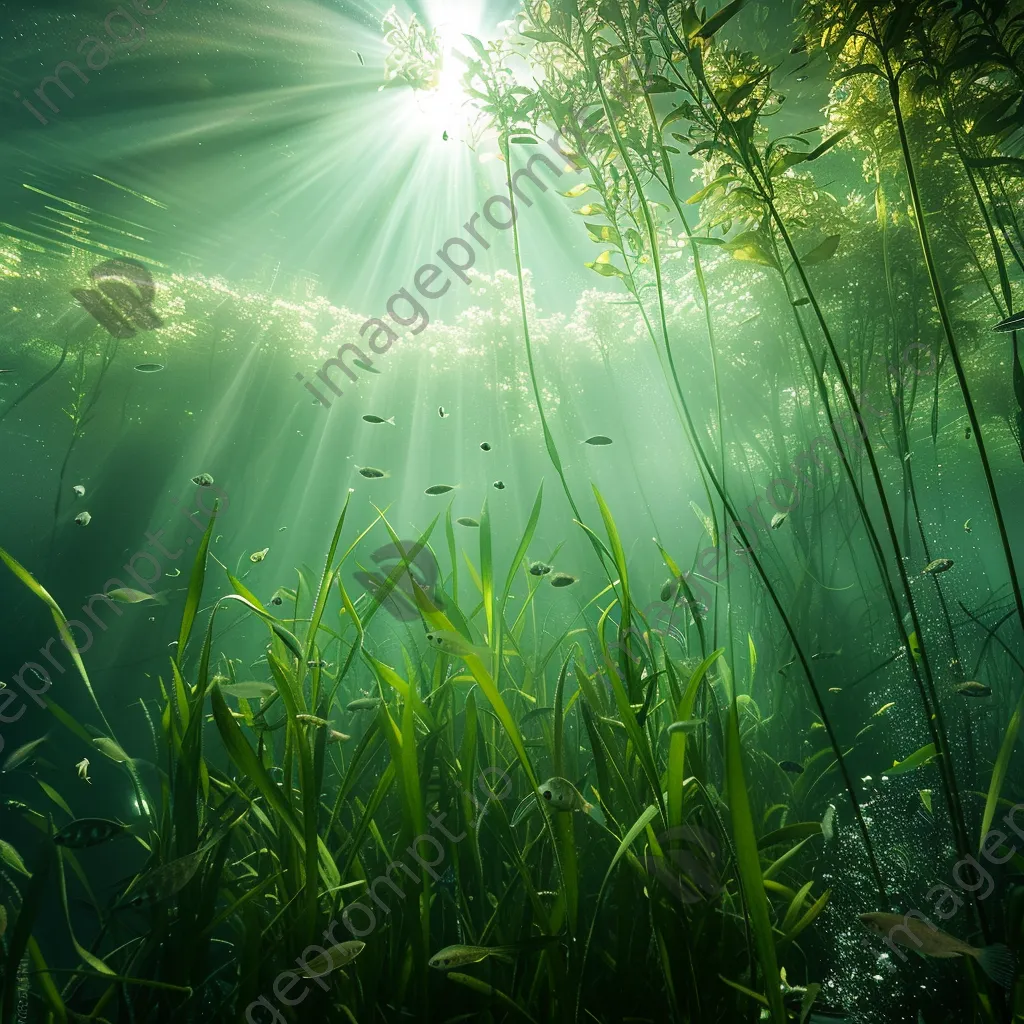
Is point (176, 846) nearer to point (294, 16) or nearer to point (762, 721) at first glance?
point (762, 721)

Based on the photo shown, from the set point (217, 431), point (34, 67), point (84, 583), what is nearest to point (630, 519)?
point (217, 431)

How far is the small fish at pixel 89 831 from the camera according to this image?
68.6 inches

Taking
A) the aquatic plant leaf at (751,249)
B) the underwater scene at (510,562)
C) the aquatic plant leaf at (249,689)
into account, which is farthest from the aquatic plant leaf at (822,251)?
the aquatic plant leaf at (249,689)

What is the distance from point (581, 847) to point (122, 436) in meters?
14.2

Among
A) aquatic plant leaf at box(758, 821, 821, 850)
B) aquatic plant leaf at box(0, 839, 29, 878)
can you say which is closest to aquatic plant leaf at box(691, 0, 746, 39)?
aquatic plant leaf at box(758, 821, 821, 850)

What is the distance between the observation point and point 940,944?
122cm

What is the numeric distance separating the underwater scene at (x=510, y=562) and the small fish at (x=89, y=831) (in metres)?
0.03

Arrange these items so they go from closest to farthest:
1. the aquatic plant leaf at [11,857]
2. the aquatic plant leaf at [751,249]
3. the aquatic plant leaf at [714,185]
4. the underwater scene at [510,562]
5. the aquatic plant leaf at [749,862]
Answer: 1. the aquatic plant leaf at [749,862]
2. the underwater scene at [510,562]
3. the aquatic plant leaf at [714,185]
4. the aquatic plant leaf at [751,249]
5. the aquatic plant leaf at [11,857]

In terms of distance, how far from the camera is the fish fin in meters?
1.22

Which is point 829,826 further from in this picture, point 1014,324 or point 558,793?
point 1014,324

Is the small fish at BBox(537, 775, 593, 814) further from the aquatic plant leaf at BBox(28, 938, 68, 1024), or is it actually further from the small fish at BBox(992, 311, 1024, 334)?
the small fish at BBox(992, 311, 1024, 334)

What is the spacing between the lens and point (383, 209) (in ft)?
35.1

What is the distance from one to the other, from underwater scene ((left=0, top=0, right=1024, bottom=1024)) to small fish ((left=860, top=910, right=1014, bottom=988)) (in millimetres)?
13

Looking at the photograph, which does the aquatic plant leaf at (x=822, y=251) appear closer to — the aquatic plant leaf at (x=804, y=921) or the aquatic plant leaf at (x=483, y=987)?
the aquatic plant leaf at (x=804, y=921)
